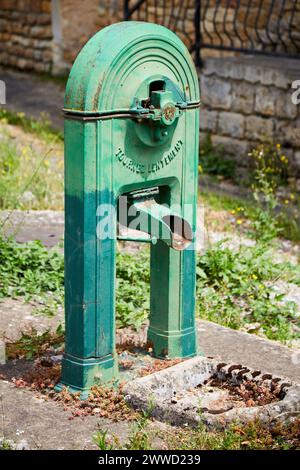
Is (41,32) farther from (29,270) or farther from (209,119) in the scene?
(29,270)

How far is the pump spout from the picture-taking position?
375cm

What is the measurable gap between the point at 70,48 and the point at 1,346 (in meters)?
8.91

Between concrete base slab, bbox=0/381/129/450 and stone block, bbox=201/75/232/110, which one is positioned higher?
stone block, bbox=201/75/232/110

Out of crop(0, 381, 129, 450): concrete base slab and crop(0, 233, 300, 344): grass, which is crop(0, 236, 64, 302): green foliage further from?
crop(0, 381, 129, 450): concrete base slab

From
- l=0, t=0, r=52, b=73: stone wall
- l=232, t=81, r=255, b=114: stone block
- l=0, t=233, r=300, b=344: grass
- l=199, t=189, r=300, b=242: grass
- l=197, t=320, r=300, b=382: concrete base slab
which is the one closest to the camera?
l=197, t=320, r=300, b=382: concrete base slab

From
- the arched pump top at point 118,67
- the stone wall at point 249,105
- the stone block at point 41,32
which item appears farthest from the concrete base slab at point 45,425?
the stone block at point 41,32

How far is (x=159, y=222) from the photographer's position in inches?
147

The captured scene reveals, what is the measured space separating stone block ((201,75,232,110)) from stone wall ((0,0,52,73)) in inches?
179

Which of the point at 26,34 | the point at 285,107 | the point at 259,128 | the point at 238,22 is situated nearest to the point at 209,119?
the point at 259,128

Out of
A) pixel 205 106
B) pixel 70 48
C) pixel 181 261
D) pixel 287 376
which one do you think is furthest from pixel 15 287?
pixel 70 48

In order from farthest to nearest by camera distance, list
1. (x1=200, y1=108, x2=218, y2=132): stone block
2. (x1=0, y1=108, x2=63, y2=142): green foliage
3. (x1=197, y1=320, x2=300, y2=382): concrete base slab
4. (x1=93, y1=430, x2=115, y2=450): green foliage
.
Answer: (x1=0, y1=108, x2=63, y2=142): green foliage
(x1=200, y1=108, x2=218, y2=132): stone block
(x1=197, y1=320, x2=300, y2=382): concrete base slab
(x1=93, y1=430, x2=115, y2=450): green foliage

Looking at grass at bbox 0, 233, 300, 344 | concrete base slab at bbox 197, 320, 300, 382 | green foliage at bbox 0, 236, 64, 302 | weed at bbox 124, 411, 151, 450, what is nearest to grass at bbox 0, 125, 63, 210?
green foliage at bbox 0, 236, 64, 302

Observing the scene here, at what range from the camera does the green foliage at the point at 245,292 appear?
4.96m

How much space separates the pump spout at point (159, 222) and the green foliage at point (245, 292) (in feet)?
3.84
